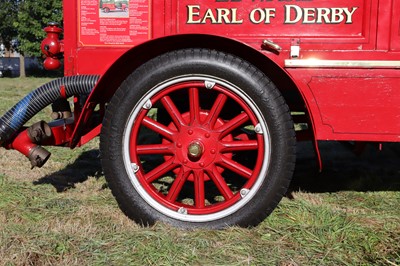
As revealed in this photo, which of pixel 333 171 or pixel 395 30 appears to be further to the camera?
pixel 333 171

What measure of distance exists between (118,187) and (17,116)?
0.89 m

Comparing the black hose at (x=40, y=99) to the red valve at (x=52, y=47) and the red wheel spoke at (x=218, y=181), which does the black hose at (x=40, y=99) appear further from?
the red wheel spoke at (x=218, y=181)

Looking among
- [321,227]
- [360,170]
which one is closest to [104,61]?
[321,227]

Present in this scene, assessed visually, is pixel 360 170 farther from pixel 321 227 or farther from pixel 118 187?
pixel 118 187

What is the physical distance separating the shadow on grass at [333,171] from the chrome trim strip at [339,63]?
4.41ft

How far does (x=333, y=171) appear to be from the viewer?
4371 mm

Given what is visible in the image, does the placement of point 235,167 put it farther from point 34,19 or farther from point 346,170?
point 34,19

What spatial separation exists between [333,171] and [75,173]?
2.41 meters

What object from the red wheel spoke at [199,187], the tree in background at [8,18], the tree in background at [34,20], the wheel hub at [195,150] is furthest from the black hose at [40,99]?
the tree in background at [8,18]

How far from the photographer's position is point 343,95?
262 cm

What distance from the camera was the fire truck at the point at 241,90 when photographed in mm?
2600

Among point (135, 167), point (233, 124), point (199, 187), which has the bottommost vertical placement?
point (199, 187)

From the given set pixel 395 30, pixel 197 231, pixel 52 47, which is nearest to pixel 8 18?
pixel 52 47

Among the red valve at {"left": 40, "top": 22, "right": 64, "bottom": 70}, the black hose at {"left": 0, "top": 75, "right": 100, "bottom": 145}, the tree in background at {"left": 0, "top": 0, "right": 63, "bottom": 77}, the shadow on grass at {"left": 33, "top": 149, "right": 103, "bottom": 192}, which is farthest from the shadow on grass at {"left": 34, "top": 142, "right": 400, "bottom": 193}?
the tree in background at {"left": 0, "top": 0, "right": 63, "bottom": 77}
